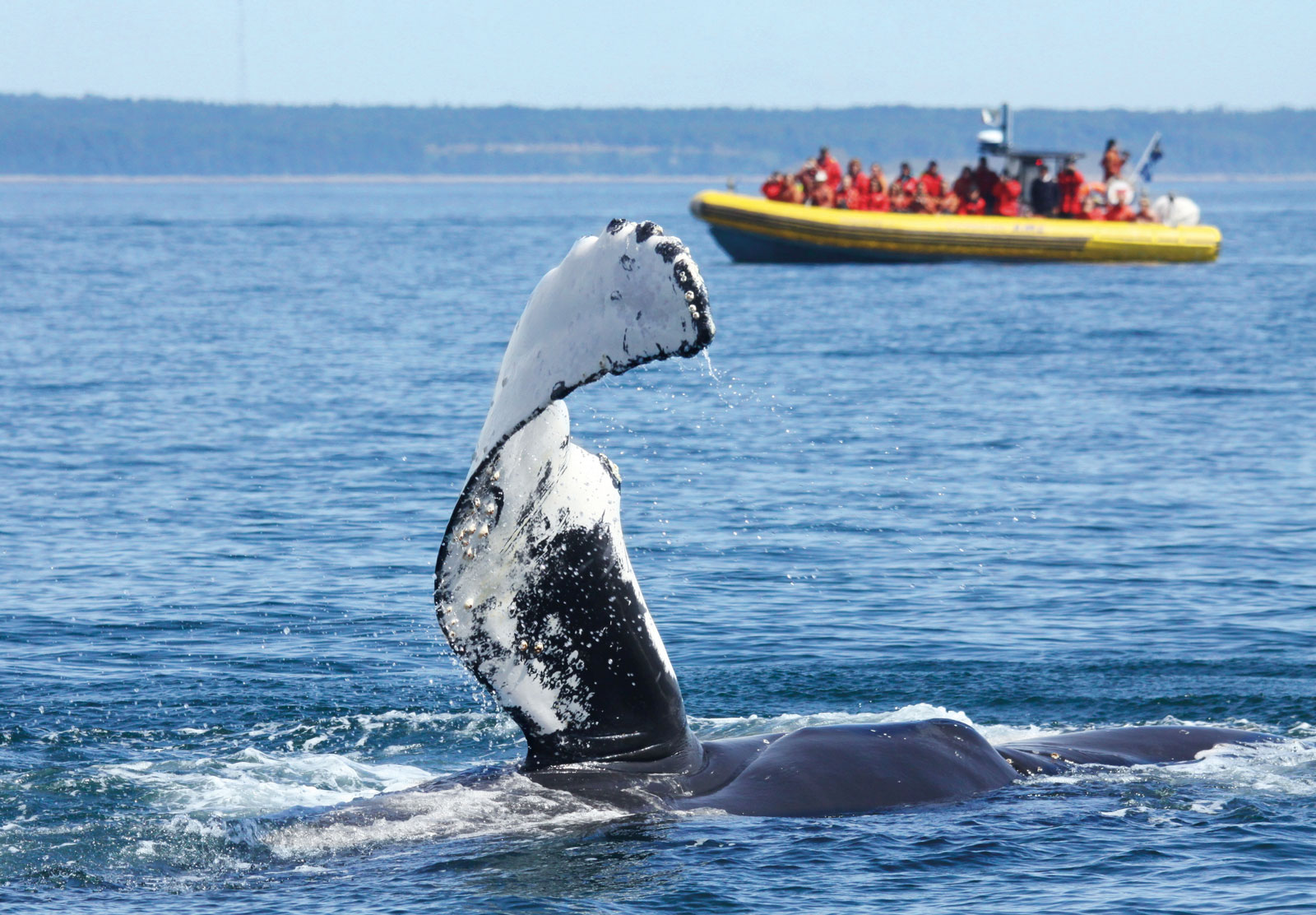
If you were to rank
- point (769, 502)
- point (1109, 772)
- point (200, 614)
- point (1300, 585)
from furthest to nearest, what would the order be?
point (769, 502)
point (1300, 585)
point (200, 614)
point (1109, 772)

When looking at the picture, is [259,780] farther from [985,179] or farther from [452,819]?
[985,179]

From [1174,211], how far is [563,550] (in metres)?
47.3

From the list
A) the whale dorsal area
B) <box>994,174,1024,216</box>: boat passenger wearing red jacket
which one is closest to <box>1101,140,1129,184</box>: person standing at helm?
<box>994,174,1024,216</box>: boat passenger wearing red jacket

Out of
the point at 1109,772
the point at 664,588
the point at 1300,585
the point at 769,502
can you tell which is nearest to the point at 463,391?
the point at 769,502

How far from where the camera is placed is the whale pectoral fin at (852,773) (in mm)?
7266

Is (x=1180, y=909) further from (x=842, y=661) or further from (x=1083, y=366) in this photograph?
(x=1083, y=366)

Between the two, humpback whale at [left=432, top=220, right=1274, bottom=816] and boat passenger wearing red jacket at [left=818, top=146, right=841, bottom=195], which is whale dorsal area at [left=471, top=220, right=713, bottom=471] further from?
boat passenger wearing red jacket at [left=818, top=146, right=841, bottom=195]

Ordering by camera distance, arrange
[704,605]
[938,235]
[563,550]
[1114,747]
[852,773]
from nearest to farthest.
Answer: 1. [563,550]
2. [852,773]
3. [1114,747]
4. [704,605]
5. [938,235]

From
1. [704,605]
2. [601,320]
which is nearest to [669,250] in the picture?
[601,320]

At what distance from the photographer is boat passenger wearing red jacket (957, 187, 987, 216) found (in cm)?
4841

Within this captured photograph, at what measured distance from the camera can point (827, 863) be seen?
7.20 meters

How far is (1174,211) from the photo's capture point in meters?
51.0

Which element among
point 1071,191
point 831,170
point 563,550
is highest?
point 831,170

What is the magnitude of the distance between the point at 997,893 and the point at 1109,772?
1.12 meters
